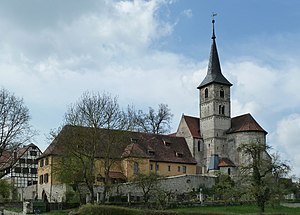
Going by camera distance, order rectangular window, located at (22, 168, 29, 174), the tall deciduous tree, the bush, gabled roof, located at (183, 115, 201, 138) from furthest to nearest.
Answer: rectangular window, located at (22, 168, 29, 174) < gabled roof, located at (183, 115, 201, 138) < the tall deciduous tree < the bush

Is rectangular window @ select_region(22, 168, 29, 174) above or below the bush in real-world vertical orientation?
above

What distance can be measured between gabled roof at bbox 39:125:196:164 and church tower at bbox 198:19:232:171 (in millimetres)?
3368

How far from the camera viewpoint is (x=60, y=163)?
2143 inches

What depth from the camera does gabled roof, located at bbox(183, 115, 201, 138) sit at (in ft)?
274

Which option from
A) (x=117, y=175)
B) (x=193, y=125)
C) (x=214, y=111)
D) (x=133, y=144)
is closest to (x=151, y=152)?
(x=133, y=144)

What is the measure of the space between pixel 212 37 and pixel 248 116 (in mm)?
14694

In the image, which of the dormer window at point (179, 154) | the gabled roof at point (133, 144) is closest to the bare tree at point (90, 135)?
the gabled roof at point (133, 144)

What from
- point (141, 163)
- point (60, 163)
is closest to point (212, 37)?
point (141, 163)

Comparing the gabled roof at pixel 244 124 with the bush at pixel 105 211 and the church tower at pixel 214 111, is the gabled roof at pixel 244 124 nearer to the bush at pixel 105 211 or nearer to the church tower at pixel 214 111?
the church tower at pixel 214 111

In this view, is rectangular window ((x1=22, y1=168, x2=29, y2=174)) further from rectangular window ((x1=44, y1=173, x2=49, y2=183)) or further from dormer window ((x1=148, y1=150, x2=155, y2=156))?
dormer window ((x1=148, y1=150, x2=155, y2=156))

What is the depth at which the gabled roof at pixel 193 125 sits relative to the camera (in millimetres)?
83375

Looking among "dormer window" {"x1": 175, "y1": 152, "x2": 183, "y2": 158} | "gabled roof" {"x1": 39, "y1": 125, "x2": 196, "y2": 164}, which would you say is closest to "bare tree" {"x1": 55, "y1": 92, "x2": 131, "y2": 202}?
"gabled roof" {"x1": 39, "y1": 125, "x2": 196, "y2": 164}

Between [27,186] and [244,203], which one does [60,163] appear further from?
[27,186]

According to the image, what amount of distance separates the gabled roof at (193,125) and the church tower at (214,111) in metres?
0.80
